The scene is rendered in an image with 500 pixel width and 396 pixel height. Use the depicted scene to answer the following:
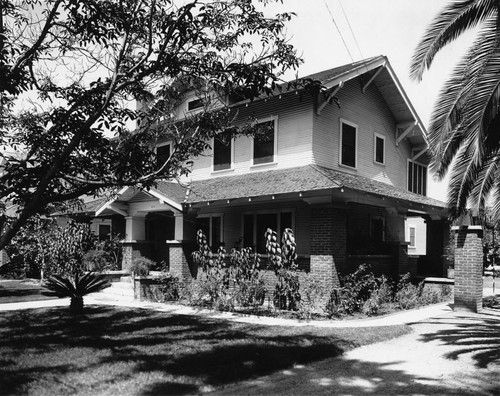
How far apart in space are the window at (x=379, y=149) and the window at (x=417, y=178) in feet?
8.53

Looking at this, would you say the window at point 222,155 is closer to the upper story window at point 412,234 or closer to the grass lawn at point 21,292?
the grass lawn at point 21,292

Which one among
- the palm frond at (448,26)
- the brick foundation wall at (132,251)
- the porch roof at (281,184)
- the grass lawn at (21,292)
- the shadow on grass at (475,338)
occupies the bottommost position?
the grass lawn at (21,292)

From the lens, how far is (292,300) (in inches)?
525

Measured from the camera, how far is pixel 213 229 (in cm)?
1802

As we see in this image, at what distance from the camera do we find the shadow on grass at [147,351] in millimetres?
6457

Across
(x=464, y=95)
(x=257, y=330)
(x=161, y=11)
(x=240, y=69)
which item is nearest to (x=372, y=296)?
(x=257, y=330)

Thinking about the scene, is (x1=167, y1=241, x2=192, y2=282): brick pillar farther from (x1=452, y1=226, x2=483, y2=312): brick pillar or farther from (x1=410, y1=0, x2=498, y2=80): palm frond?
(x1=410, y1=0, x2=498, y2=80): palm frond

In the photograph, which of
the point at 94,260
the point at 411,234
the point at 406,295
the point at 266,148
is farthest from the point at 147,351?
the point at 411,234

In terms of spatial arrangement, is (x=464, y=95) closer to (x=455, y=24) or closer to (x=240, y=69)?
(x=455, y=24)

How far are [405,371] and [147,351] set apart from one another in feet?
13.4

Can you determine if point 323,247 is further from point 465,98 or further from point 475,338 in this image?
point 465,98

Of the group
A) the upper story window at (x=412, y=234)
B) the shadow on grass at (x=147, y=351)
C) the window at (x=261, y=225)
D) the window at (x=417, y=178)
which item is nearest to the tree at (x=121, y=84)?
the shadow on grass at (x=147, y=351)

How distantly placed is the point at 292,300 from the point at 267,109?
6.89 meters

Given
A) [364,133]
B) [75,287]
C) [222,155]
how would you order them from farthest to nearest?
[222,155] < [364,133] < [75,287]
